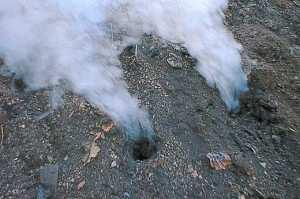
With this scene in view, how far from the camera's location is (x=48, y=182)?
2.00 m

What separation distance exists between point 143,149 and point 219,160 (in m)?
0.37

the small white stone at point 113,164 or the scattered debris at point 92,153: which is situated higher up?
the scattered debris at point 92,153

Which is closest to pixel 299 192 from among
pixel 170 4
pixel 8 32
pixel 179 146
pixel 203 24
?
pixel 179 146

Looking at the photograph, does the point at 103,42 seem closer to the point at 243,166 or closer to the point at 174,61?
the point at 174,61

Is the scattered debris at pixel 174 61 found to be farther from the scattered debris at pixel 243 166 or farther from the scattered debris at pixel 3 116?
the scattered debris at pixel 3 116

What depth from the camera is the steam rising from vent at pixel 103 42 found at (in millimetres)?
2334

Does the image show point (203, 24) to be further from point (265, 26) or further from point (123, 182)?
point (123, 182)

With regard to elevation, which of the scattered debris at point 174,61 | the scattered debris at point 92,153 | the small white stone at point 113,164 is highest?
the scattered debris at point 174,61

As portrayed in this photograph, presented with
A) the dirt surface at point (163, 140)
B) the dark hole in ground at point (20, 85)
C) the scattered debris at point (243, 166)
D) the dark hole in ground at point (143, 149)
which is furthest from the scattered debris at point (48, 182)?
the scattered debris at point (243, 166)

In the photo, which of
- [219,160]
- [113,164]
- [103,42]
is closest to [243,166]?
[219,160]

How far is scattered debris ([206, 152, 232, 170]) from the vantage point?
2139 millimetres

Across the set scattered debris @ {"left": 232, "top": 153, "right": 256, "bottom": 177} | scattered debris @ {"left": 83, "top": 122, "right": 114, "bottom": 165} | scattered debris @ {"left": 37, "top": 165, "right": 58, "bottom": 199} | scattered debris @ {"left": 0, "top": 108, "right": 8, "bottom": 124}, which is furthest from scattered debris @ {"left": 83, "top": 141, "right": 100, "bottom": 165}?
scattered debris @ {"left": 232, "top": 153, "right": 256, "bottom": 177}

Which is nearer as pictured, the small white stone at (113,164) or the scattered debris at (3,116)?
the small white stone at (113,164)

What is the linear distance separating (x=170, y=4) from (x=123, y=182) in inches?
53.4
